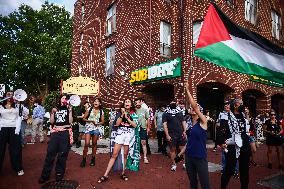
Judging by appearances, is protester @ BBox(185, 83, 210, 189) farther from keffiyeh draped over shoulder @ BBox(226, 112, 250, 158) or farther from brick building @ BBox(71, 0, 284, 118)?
brick building @ BBox(71, 0, 284, 118)

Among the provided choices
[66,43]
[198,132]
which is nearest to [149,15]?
[198,132]

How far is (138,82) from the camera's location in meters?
14.4

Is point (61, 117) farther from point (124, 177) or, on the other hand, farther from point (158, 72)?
point (158, 72)

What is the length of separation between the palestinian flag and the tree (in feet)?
89.2

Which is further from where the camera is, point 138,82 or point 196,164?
point 138,82

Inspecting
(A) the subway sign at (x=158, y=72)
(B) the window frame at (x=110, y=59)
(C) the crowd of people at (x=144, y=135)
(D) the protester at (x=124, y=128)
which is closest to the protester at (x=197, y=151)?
(C) the crowd of people at (x=144, y=135)

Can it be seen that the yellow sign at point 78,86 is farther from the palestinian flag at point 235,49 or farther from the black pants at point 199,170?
the black pants at point 199,170

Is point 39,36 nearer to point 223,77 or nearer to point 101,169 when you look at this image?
point 223,77

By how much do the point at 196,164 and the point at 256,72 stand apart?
8.99 ft

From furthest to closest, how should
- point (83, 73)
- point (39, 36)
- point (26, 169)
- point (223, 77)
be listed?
1. point (39, 36)
2. point (83, 73)
3. point (223, 77)
4. point (26, 169)

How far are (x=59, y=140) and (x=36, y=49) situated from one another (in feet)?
96.6

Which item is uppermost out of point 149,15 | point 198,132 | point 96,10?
point 96,10

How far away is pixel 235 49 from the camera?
18.1 ft

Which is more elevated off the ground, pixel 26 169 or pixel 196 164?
pixel 196 164
